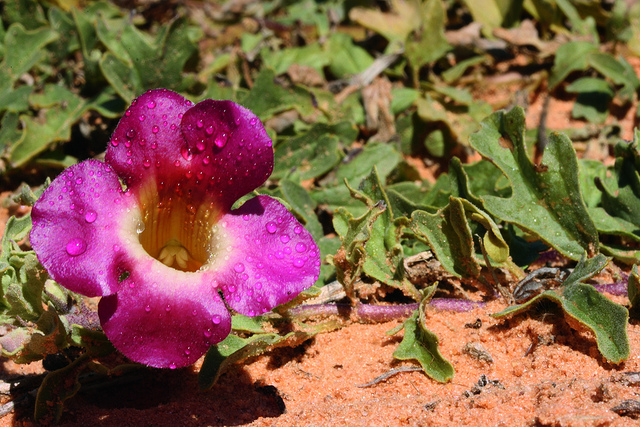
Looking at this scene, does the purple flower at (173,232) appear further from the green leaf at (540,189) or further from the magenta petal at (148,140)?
the green leaf at (540,189)

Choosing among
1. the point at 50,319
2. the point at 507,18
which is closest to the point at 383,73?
the point at 507,18

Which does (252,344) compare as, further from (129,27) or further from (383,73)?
(383,73)

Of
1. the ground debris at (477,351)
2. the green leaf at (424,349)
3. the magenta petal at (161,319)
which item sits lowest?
the ground debris at (477,351)

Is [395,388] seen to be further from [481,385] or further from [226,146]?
[226,146]

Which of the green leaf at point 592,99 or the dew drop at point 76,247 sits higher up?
the dew drop at point 76,247

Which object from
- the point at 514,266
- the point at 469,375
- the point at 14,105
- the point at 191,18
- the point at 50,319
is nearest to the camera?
the point at 50,319

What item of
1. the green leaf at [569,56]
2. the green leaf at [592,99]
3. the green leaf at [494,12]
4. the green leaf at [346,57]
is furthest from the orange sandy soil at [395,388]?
the green leaf at [494,12]

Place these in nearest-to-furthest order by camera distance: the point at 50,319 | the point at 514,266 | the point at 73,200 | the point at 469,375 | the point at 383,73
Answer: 1. the point at 73,200
2. the point at 50,319
3. the point at 469,375
4. the point at 514,266
5. the point at 383,73

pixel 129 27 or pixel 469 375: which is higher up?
pixel 129 27
